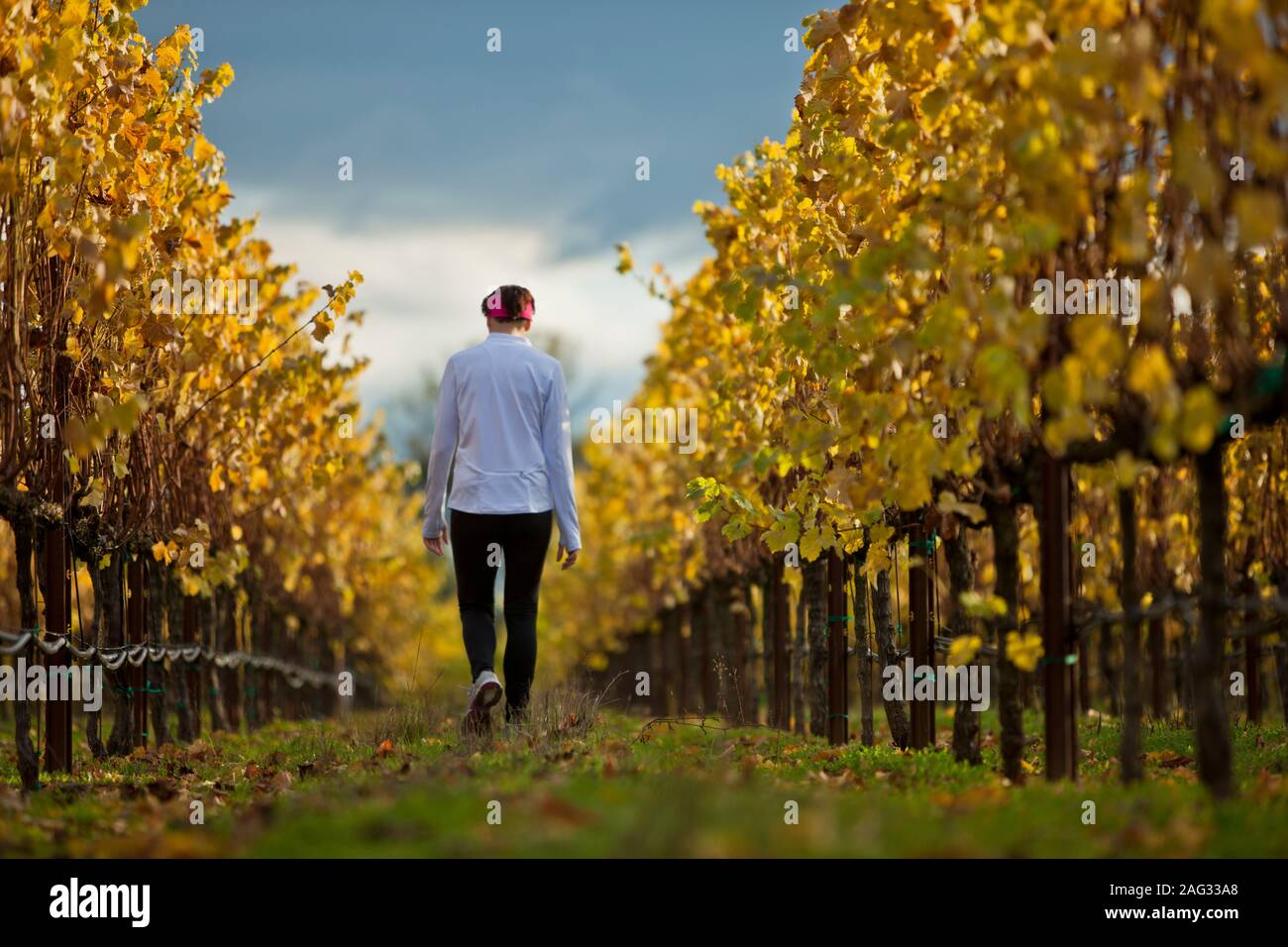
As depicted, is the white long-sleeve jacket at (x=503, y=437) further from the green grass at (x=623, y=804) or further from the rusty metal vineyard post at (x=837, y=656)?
the rusty metal vineyard post at (x=837, y=656)

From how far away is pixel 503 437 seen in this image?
24.0 ft

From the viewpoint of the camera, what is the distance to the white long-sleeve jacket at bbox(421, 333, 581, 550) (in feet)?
23.9

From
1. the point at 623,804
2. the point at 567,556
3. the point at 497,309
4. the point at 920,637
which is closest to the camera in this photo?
the point at 623,804

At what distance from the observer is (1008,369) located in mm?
3711

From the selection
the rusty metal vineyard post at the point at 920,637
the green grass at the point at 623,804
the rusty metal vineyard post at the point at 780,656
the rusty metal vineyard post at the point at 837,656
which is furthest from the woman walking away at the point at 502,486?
the rusty metal vineyard post at the point at 780,656

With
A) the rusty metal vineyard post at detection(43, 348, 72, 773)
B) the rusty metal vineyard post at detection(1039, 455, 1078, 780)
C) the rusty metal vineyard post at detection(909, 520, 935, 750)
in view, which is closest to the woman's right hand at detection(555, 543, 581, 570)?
the rusty metal vineyard post at detection(909, 520, 935, 750)

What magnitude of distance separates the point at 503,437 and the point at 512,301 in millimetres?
904

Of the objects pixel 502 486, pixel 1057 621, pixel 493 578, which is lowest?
pixel 1057 621

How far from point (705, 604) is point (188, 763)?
11.0 m

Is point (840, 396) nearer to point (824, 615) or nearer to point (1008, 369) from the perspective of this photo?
point (1008, 369)

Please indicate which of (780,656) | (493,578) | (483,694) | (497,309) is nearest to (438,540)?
(493,578)

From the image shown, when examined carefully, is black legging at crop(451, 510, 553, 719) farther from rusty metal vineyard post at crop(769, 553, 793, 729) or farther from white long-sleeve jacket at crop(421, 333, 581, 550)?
rusty metal vineyard post at crop(769, 553, 793, 729)

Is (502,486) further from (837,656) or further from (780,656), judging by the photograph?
(780,656)
